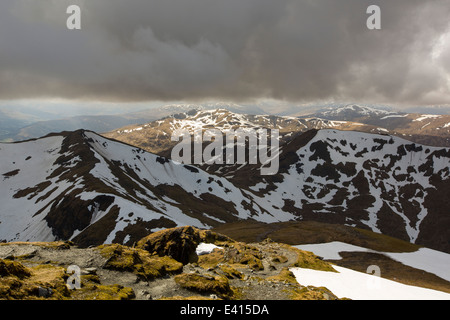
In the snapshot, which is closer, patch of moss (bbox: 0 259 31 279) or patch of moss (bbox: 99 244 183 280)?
patch of moss (bbox: 0 259 31 279)

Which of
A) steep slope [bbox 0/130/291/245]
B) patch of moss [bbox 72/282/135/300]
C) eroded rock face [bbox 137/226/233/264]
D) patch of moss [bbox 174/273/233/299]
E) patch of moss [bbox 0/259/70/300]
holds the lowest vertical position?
steep slope [bbox 0/130/291/245]

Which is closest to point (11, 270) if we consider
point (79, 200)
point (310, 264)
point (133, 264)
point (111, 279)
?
point (111, 279)

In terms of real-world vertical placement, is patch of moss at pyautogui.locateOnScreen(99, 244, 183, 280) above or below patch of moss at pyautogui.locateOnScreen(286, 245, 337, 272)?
above

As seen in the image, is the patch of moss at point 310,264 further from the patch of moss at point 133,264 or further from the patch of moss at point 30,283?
the patch of moss at point 30,283

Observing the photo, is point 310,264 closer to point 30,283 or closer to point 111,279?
point 111,279

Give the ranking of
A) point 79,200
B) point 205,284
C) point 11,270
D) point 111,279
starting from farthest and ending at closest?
1. point 79,200
2. point 111,279
3. point 205,284
4. point 11,270

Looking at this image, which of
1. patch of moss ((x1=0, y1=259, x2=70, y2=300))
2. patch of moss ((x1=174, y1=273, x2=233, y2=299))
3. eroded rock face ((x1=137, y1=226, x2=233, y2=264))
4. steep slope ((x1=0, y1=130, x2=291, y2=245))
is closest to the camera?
patch of moss ((x1=0, y1=259, x2=70, y2=300))

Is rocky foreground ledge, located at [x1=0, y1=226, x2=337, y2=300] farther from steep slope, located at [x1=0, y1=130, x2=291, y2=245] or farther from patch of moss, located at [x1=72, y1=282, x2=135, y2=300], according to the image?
steep slope, located at [x1=0, y1=130, x2=291, y2=245]

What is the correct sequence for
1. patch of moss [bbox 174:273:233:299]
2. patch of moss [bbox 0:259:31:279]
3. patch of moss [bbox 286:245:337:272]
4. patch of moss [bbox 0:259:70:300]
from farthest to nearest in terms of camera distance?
patch of moss [bbox 286:245:337:272], patch of moss [bbox 174:273:233:299], patch of moss [bbox 0:259:31:279], patch of moss [bbox 0:259:70:300]

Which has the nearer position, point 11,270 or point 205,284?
point 11,270

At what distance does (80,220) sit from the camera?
4144 inches

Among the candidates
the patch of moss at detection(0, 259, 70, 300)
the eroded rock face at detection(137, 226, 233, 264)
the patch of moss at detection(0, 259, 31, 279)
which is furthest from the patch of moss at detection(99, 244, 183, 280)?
the eroded rock face at detection(137, 226, 233, 264)

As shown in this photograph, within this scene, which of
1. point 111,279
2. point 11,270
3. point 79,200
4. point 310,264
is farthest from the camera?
point 79,200
